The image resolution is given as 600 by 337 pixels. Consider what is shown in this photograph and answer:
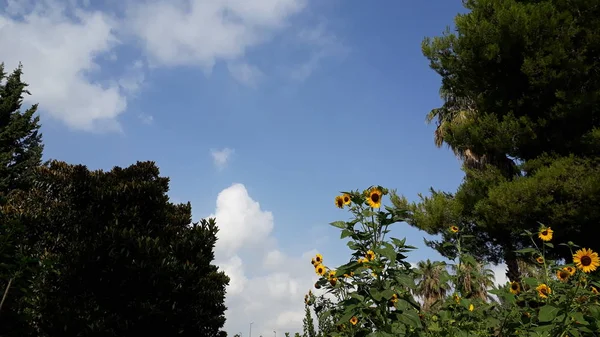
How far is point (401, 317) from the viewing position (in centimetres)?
321

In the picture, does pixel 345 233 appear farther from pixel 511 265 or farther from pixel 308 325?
pixel 511 265

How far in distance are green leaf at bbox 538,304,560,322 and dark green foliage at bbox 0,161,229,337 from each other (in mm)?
6292

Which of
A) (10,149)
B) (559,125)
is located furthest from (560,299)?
(10,149)

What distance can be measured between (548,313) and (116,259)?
274 inches

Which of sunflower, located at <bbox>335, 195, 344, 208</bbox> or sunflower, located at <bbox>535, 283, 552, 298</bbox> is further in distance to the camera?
sunflower, located at <bbox>335, 195, 344, 208</bbox>

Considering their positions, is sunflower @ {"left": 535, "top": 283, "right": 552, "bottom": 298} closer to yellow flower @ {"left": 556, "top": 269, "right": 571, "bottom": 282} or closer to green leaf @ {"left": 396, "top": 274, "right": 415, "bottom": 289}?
yellow flower @ {"left": 556, "top": 269, "right": 571, "bottom": 282}

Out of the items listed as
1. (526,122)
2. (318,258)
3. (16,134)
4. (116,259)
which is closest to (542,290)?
(318,258)

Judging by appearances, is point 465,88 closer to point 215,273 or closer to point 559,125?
point 559,125

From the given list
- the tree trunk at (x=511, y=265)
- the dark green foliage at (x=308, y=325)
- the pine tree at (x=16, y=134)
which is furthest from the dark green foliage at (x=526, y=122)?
the pine tree at (x=16, y=134)

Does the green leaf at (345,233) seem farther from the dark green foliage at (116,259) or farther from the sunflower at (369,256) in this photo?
the dark green foliage at (116,259)

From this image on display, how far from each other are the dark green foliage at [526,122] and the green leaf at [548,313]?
10.0 meters

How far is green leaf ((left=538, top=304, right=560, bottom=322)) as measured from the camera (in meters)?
3.14

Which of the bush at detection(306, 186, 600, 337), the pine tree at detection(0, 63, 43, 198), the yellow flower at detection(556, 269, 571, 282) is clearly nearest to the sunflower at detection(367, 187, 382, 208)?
the bush at detection(306, 186, 600, 337)

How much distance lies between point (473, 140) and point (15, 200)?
12.7 metres
